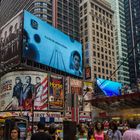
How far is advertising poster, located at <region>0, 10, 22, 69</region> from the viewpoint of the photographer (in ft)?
243

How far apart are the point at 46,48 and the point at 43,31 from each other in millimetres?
3854

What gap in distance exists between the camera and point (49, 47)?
256ft

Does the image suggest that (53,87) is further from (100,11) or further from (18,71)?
(100,11)

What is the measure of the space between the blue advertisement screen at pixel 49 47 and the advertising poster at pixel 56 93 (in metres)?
3.59

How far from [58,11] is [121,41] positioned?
54.4m

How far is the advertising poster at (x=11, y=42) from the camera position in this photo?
243 feet

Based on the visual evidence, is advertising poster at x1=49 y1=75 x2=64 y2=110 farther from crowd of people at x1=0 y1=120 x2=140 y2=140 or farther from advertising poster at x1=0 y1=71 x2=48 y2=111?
crowd of people at x1=0 y1=120 x2=140 y2=140

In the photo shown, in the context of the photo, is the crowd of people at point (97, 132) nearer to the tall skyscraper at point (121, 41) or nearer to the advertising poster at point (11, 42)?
the advertising poster at point (11, 42)

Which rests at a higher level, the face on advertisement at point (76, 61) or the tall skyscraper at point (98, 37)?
the tall skyscraper at point (98, 37)

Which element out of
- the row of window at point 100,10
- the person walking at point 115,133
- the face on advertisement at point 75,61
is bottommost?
the person walking at point 115,133

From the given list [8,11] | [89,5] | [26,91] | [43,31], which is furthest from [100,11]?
[26,91]

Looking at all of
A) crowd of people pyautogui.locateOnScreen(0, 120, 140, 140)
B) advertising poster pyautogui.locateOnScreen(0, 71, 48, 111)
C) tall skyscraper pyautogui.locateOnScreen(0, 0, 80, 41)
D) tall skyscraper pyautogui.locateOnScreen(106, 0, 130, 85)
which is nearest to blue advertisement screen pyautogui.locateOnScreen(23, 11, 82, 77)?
advertising poster pyautogui.locateOnScreen(0, 71, 48, 111)

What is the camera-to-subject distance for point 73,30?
13475cm

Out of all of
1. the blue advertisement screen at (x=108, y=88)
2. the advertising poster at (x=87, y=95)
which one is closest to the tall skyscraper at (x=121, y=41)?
the blue advertisement screen at (x=108, y=88)
